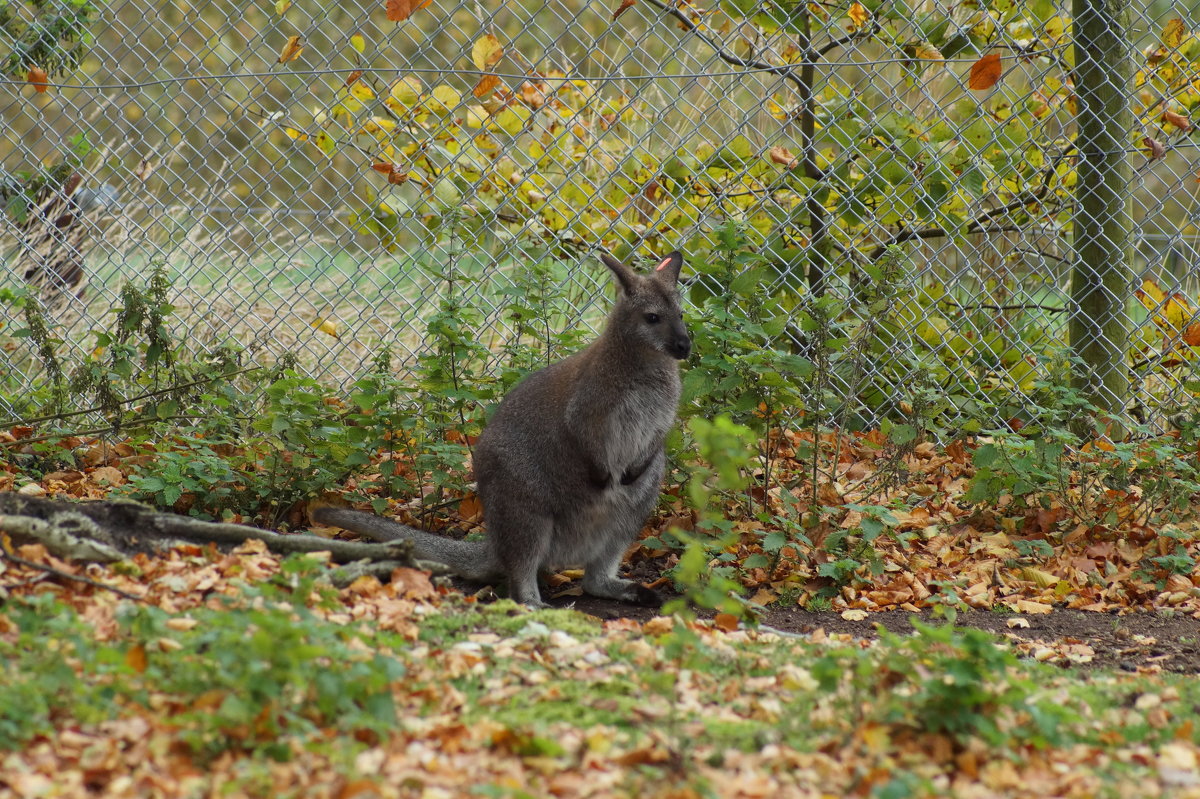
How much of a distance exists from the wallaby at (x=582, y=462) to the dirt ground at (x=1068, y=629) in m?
0.29

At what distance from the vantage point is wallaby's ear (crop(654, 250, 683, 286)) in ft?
15.6

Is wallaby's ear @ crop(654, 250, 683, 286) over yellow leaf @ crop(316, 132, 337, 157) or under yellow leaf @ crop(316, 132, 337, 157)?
over

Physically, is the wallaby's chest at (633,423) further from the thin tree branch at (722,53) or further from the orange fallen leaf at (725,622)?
the thin tree branch at (722,53)

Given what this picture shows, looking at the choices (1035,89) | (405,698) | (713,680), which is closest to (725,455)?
(713,680)

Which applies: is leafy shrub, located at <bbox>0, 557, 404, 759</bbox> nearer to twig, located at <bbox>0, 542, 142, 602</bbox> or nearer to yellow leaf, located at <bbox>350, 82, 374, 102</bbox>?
twig, located at <bbox>0, 542, 142, 602</bbox>

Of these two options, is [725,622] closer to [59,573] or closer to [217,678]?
[217,678]

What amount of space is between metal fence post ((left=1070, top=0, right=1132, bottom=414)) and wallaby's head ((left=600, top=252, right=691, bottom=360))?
232 cm

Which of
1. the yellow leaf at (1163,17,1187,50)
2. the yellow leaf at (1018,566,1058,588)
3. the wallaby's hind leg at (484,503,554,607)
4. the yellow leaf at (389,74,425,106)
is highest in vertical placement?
the yellow leaf at (1163,17,1187,50)

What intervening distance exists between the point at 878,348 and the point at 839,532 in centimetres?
165

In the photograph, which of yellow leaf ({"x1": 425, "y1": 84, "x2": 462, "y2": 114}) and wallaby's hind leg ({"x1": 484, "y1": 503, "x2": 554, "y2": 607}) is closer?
wallaby's hind leg ({"x1": 484, "y1": 503, "x2": 554, "y2": 607})

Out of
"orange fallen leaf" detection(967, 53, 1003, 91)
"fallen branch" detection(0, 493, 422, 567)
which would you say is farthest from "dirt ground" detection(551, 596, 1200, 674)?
"orange fallen leaf" detection(967, 53, 1003, 91)

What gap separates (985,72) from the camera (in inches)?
202

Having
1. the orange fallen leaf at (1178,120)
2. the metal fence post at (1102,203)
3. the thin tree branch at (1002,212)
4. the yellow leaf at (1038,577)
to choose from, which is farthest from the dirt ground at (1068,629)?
the orange fallen leaf at (1178,120)

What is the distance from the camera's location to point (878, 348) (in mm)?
6086
